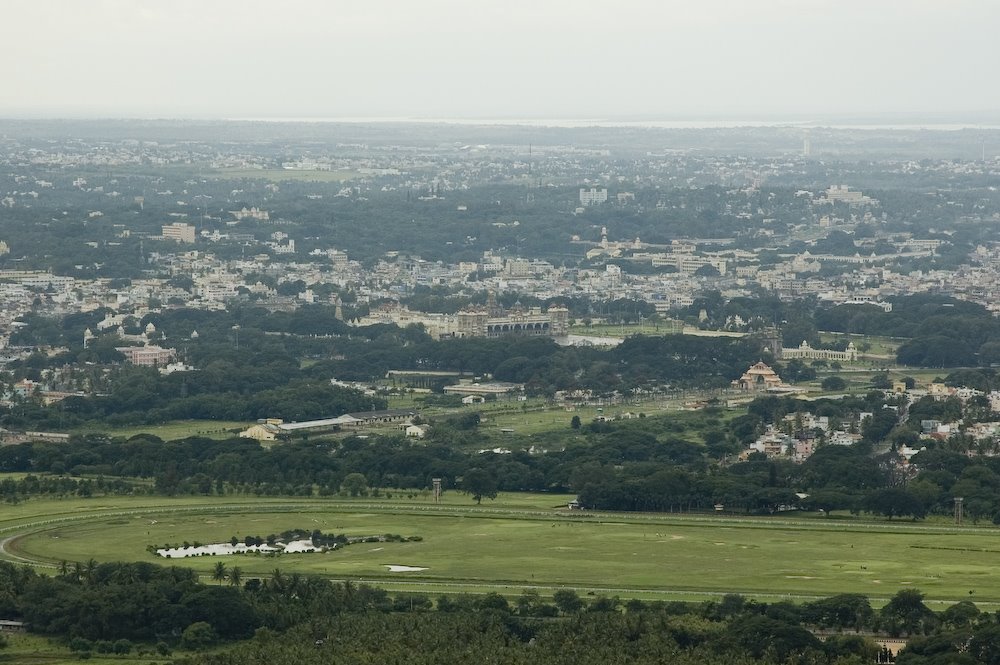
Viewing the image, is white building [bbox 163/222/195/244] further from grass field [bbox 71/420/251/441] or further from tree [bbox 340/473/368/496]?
tree [bbox 340/473/368/496]

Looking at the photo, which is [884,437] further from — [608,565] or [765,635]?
[765,635]

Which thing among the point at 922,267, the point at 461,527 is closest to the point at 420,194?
the point at 922,267

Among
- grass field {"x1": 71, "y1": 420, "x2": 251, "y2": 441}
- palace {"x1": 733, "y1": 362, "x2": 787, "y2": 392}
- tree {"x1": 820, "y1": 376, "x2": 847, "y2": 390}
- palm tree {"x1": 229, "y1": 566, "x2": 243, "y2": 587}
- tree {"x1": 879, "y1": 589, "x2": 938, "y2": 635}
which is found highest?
tree {"x1": 879, "y1": 589, "x2": 938, "y2": 635}

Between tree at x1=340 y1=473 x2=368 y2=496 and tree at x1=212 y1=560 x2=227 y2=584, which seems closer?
tree at x1=212 y1=560 x2=227 y2=584

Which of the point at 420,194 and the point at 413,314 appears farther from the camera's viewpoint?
the point at 420,194

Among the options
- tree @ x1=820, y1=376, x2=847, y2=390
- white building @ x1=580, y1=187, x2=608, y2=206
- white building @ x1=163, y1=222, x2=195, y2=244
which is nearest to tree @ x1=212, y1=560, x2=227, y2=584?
tree @ x1=820, y1=376, x2=847, y2=390

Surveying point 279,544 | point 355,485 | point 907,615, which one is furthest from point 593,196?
point 907,615
